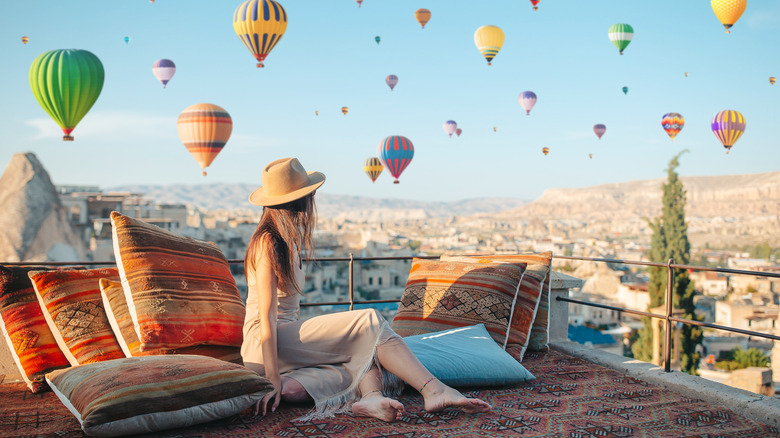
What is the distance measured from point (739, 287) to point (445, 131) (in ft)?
122

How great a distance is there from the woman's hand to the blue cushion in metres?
0.62

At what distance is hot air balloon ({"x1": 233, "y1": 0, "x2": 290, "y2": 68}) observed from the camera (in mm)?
16109

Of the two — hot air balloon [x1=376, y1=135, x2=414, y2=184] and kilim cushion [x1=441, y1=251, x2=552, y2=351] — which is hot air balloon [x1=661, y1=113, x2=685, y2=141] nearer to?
hot air balloon [x1=376, y1=135, x2=414, y2=184]

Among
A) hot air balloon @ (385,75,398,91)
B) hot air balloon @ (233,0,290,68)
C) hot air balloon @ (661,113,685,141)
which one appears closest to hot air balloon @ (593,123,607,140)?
hot air balloon @ (661,113,685,141)

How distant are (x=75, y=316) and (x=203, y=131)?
1502 centimetres

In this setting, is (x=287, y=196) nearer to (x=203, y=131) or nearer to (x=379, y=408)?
(x=379, y=408)

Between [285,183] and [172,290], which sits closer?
[285,183]

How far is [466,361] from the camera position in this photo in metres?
2.76

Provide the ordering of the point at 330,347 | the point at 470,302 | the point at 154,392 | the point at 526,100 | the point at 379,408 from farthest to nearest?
the point at 526,100 < the point at 470,302 < the point at 330,347 < the point at 379,408 < the point at 154,392

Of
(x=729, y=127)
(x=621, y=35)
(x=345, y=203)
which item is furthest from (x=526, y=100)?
(x=345, y=203)

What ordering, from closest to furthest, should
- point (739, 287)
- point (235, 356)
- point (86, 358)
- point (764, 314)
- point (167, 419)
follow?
point (167, 419) → point (86, 358) → point (235, 356) → point (764, 314) → point (739, 287)

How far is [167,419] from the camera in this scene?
2.03 metres

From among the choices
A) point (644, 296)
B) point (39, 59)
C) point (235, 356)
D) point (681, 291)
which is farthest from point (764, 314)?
point (235, 356)

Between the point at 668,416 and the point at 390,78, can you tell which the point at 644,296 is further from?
the point at 668,416
